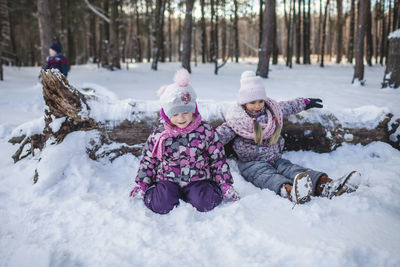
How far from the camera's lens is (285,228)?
1.81 meters

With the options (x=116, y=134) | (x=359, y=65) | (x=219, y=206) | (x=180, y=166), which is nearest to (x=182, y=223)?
(x=219, y=206)

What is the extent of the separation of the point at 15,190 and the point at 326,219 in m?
2.73

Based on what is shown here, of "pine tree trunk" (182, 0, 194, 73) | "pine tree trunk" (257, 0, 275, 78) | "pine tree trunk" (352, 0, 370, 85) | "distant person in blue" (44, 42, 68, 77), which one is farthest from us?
"pine tree trunk" (182, 0, 194, 73)

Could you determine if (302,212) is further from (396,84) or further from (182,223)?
(396,84)

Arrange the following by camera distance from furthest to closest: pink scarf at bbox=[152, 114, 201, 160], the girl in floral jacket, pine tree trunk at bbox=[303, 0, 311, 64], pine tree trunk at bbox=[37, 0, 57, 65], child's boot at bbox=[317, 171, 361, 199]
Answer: pine tree trunk at bbox=[303, 0, 311, 64], pine tree trunk at bbox=[37, 0, 57, 65], the girl in floral jacket, pink scarf at bbox=[152, 114, 201, 160], child's boot at bbox=[317, 171, 361, 199]

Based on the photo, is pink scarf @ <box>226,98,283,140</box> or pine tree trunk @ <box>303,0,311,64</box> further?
pine tree trunk @ <box>303,0,311,64</box>

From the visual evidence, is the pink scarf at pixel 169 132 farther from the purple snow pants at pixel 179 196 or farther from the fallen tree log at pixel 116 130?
the fallen tree log at pixel 116 130

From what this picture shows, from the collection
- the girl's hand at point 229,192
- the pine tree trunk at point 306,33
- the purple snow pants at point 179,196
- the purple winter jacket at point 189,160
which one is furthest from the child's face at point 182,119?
the pine tree trunk at point 306,33

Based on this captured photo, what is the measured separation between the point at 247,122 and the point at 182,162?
0.86 metres

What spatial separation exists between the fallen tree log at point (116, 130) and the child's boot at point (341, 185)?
1064mm

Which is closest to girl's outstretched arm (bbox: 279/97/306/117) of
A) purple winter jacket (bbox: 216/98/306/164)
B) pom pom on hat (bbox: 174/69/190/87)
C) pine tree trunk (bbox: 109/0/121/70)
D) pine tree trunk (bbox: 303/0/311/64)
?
purple winter jacket (bbox: 216/98/306/164)

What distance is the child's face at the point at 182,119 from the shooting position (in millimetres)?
2135

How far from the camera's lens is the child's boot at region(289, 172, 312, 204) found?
2.06 m

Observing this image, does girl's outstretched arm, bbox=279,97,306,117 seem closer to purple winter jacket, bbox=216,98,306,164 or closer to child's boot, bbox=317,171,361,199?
purple winter jacket, bbox=216,98,306,164
